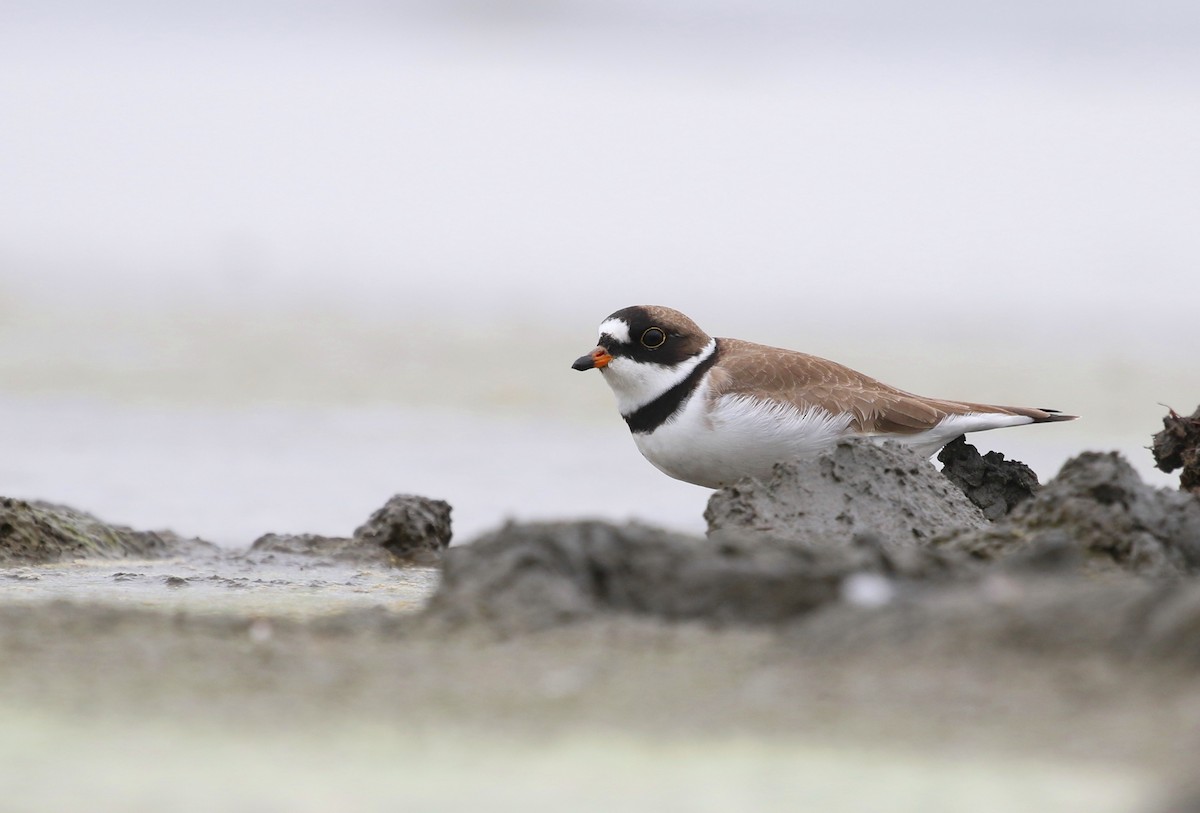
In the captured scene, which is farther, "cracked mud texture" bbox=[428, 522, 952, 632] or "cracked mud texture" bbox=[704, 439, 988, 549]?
"cracked mud texture" bbox=[704, 439, 988, 549]

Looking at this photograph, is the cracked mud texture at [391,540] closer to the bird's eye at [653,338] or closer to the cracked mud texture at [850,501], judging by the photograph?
the bird's eye at [653,338]

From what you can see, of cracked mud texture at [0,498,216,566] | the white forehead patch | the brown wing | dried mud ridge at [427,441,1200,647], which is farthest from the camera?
the white forehead patch

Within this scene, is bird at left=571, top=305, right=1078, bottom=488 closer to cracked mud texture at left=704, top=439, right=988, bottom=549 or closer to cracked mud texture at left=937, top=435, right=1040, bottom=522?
cracked mud texture at left=937, top=435, right=1040, bottom=522

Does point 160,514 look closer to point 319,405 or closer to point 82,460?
point 82,460

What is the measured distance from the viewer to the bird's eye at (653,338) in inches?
285

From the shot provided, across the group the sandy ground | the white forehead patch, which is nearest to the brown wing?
the white forehead patch

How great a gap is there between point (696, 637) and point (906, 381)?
12.2 metres

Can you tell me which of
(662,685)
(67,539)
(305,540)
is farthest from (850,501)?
(67,539)

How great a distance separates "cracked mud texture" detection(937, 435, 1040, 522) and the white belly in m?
0.64

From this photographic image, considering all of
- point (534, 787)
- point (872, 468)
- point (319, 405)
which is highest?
point (319, 405)

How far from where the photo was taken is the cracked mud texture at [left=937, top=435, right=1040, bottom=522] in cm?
639

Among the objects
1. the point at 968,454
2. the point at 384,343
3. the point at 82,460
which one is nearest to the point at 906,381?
the point at 384,343

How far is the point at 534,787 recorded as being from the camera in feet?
8.47

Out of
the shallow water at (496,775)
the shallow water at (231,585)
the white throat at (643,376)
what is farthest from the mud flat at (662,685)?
the white throat at (643,376)
